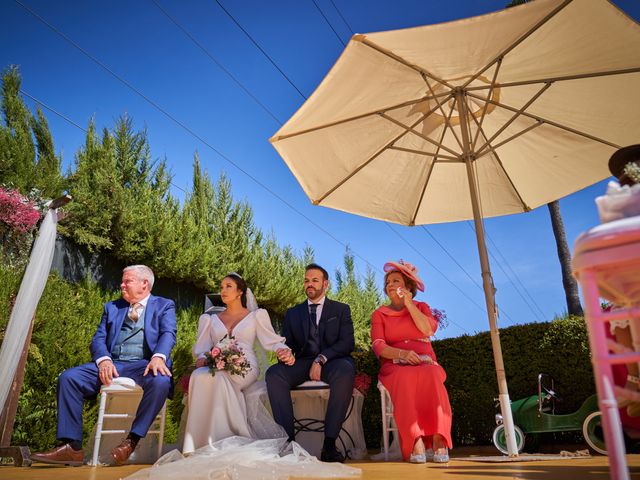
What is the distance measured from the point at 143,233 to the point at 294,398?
12.9ft

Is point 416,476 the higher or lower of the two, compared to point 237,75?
lower

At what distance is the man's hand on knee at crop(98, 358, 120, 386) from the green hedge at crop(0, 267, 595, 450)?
1798 millimetres

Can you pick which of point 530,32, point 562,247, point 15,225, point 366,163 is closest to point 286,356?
point 366,163

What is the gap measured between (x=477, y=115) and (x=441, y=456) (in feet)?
10.8

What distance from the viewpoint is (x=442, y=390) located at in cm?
416

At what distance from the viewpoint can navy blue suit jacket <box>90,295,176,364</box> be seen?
14.3 feet

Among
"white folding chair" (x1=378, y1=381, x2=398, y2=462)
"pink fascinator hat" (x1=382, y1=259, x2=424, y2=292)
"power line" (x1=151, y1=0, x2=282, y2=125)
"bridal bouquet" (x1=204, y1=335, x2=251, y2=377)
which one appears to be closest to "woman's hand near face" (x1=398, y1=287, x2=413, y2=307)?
"pink fascinator hat" (x1=382, y1=259, x2=424, y2=292)

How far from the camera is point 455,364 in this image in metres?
5.81

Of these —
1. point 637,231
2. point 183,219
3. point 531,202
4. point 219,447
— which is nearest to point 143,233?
point 183,219

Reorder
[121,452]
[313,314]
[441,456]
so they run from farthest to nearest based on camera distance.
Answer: [313,314] → [441,456] → [121,452]

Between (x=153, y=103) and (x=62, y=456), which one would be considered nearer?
(x=62, y=456)

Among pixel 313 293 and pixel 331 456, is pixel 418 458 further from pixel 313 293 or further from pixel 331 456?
pixel 313 293

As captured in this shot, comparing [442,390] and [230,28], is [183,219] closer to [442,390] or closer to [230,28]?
[230,28]

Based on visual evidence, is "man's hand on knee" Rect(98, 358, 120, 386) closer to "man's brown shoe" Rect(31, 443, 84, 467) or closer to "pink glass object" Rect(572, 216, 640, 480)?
"man's brown shoe" Rect(31, 443, 84, 467)
